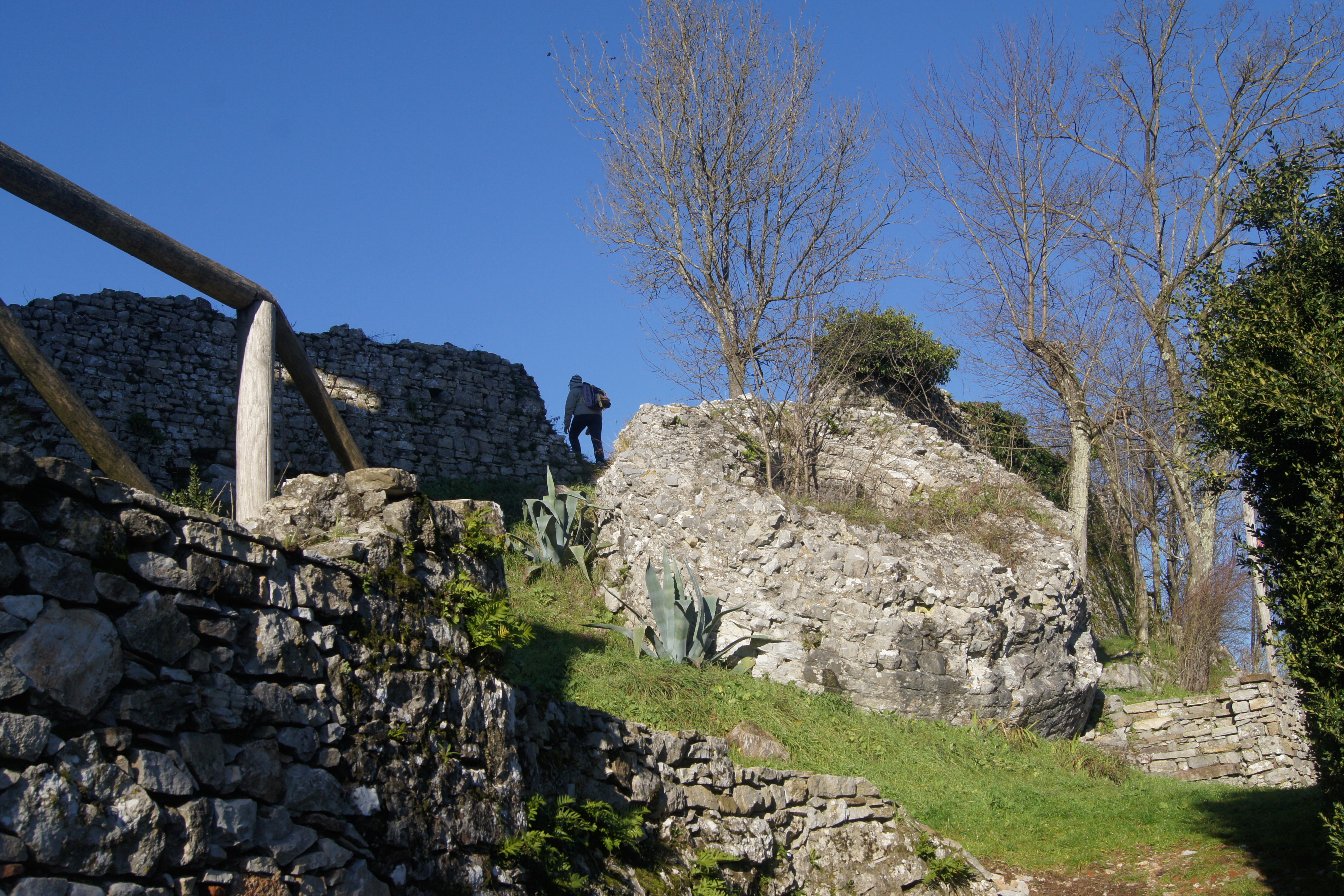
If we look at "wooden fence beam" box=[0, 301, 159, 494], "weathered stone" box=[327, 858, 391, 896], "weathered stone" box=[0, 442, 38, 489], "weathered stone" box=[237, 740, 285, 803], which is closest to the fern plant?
"weathered stone" box=[327, 858, 391, 896]

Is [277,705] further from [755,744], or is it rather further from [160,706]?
[755,744]

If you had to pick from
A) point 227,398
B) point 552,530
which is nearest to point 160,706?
point 552,530

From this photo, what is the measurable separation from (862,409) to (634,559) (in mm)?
4925

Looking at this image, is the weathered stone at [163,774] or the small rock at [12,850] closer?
the small rock at [12,850]

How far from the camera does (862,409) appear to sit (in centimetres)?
1339

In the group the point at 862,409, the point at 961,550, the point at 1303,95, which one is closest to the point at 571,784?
the point at 961,550

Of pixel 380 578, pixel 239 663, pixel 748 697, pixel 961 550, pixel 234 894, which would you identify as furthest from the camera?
pixel 961 550

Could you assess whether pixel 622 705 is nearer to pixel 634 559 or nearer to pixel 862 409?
pixel 634 559

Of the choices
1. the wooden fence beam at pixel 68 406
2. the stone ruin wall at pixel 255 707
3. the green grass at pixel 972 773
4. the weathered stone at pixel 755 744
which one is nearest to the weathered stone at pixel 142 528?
the stone ruin wall at pixel 255 707

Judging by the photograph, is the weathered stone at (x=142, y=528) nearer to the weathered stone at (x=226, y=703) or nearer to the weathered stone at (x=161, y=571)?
the weathered stone at (x=161, y=571)

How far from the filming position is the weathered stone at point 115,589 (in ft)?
9.61

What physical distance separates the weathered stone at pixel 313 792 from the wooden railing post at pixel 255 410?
4.53 feet

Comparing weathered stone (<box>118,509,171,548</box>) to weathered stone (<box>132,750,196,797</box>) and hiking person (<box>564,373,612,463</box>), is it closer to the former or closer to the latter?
weathered stone (<box>132,750,196,797</box>)

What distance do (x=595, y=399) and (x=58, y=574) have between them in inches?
514
